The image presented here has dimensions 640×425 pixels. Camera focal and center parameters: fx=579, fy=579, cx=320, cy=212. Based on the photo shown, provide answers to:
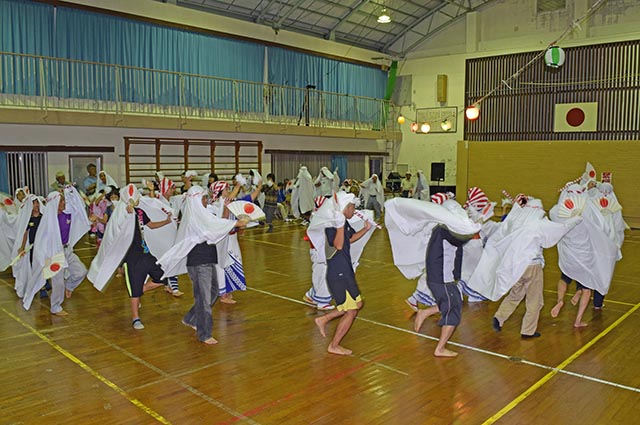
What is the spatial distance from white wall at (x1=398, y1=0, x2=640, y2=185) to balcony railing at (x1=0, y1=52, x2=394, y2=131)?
11.3 ft

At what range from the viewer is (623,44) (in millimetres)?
17906

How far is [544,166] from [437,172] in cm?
407

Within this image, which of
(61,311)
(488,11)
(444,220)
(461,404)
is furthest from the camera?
(488,11)

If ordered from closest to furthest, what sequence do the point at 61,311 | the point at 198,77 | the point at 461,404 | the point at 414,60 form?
the point at 461,404
the point at 61,311
the point at 198,77
the point at 414,60

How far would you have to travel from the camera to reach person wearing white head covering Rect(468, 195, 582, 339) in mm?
5812

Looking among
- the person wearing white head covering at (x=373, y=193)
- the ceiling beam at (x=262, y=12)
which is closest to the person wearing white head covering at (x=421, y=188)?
the person wearing white head covering at (x=373, y=193)

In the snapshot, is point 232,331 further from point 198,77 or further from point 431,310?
point 198,77

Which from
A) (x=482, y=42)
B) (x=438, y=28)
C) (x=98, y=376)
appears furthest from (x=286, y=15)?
(x=98, y=376)

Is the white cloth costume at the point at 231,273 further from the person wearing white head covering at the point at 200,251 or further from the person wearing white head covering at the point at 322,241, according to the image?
the person wearing white head covering at the point at 200,251

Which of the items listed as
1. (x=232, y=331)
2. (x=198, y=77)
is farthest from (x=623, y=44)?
(x=232, y=331)

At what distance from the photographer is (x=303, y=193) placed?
54.3 feet

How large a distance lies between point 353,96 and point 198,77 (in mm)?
6559

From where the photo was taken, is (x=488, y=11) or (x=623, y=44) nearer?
(x=623, y=44)

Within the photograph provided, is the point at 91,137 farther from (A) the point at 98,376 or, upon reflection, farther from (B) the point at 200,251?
(A) the point at 98,376
